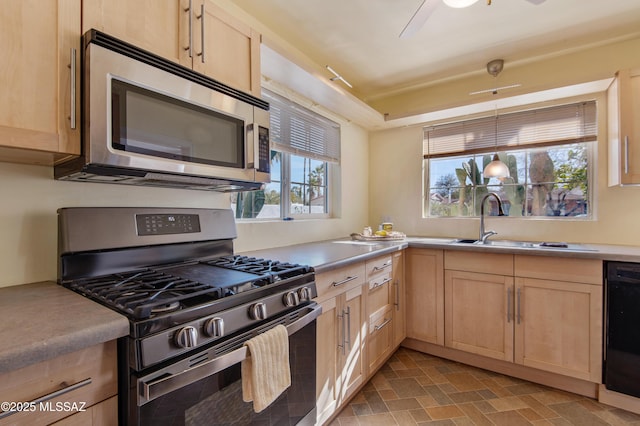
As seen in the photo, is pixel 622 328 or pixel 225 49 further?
pixel 622 328

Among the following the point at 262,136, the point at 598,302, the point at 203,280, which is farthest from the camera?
the point at 598,302

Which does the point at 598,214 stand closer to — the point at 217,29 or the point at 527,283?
the point at 527,283

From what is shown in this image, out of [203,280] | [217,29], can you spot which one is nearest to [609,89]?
[217,29]

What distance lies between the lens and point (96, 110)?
964mm

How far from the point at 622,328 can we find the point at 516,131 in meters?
1.66

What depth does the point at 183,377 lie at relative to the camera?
2.74ft

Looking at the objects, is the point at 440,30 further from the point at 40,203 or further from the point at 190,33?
the point at 40,203

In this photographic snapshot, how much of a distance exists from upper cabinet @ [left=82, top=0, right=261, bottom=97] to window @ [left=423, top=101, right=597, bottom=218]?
2179 millimetres

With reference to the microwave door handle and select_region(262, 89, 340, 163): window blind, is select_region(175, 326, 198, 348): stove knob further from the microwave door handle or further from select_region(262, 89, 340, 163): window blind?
select_region(262, 89, 340, 163): window blind

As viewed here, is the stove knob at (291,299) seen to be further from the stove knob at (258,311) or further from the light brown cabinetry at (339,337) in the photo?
the light brown cabinetry at (339,337)

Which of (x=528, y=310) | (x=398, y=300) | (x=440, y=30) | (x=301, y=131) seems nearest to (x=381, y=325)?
(x=398, y=300)

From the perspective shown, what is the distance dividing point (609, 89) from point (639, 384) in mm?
2003

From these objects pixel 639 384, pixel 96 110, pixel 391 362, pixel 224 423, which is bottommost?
pixel 391 362

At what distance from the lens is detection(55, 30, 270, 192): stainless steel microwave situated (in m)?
0.98
